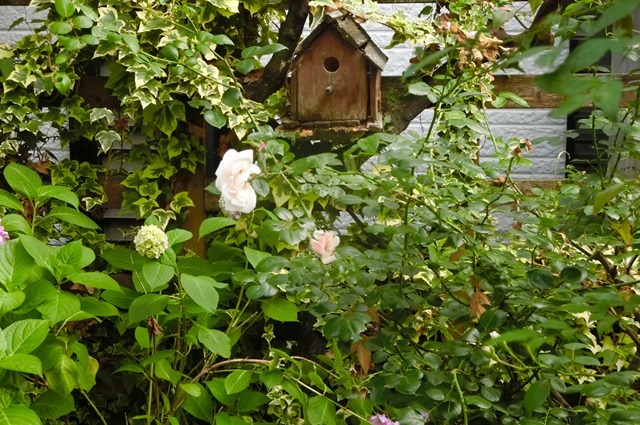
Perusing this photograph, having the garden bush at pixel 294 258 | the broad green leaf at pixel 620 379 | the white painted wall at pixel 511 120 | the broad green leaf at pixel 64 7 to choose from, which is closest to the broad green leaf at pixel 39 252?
the garden bush at pixel 294 258

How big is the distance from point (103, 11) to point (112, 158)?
376 mm

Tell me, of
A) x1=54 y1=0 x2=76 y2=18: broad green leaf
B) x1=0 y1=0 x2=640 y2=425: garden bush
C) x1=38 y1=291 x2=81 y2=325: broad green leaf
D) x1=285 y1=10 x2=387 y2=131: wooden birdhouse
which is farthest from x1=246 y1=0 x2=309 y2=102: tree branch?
x1=38 y1=291 x2=81 y2=325: broad green leaf

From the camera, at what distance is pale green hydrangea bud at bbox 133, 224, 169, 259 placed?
150cm

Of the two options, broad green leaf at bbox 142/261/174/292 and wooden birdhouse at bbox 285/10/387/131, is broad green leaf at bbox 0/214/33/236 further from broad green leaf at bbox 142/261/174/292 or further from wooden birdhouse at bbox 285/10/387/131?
wooden birdhouse at bbox 285/10/387/131

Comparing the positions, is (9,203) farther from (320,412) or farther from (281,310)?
(320,412)

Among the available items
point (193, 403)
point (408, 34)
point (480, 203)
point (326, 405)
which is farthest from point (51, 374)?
point (408, 34)

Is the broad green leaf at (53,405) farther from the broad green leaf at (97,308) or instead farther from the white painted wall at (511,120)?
the white painted wall at (511,120)

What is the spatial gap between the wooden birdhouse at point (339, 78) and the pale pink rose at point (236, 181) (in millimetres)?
500

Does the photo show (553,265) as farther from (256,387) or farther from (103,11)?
(103,11)

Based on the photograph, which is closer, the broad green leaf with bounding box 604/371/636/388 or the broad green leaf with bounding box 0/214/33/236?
the broad green leaf with bounding box 604/371/636/388

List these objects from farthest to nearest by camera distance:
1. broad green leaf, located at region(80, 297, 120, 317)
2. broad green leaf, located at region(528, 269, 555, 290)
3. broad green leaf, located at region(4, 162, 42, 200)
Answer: broad green leaf, located at region(4, 162, 42, 200) → broad green leaf, located at region(80, 297, 120, 317) → broad green leaf, located at region(528, 269, 555, 290)

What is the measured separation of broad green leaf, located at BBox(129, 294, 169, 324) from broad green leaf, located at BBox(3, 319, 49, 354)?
0.20 m

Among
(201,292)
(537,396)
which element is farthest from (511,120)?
(537,396)

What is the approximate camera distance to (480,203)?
4.58 ft
